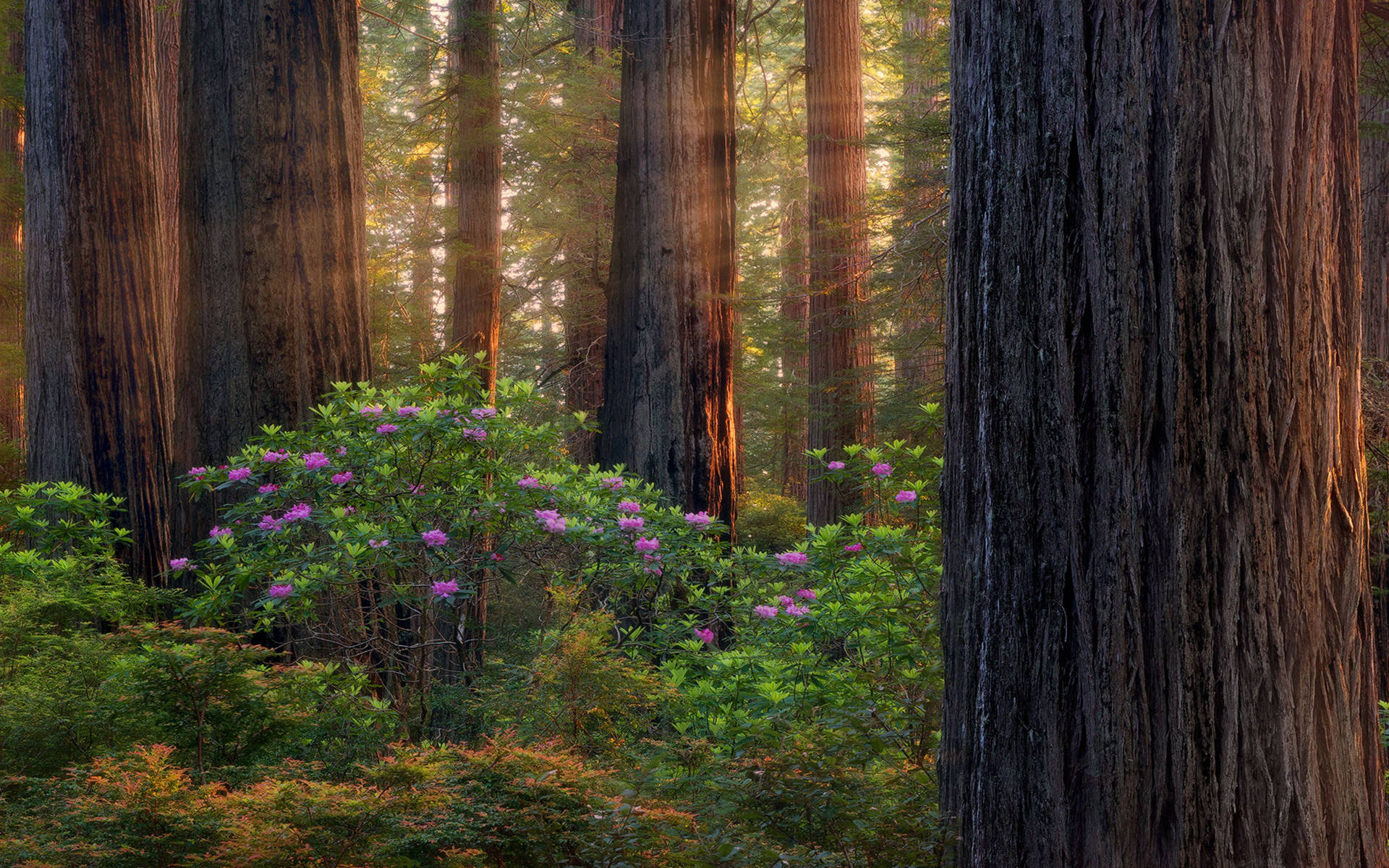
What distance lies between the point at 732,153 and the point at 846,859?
5837 millimetres

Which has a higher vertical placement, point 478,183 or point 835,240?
point 478,183

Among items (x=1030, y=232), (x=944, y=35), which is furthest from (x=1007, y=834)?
(x=944, y=35)

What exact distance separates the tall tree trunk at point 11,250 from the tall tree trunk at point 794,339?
10364mm

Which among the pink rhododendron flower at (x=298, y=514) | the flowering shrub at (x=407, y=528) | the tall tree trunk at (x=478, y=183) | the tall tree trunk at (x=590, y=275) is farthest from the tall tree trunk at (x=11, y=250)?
the pink rhododendron flower at (x=298, y=514)

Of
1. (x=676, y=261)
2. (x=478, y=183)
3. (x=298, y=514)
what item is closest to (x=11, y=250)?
(x=478, y=183)

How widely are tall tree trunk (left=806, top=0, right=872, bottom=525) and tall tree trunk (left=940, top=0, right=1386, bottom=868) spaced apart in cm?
899

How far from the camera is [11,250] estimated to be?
1333cm

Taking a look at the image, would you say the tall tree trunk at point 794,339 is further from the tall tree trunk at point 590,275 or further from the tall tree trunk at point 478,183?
the tall tree trunk at point 478,183

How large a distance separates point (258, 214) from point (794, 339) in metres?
10.0

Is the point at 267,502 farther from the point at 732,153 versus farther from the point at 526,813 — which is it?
the point at 732,153

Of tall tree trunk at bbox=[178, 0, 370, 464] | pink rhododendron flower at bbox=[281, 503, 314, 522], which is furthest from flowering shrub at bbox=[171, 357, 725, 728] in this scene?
tall tree trunk at bbox=[178, 0, 370, 464]

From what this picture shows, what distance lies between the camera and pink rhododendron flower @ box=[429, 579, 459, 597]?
4.11 m

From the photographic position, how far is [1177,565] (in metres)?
1.95

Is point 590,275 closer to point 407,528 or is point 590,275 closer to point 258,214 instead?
point 258,214
